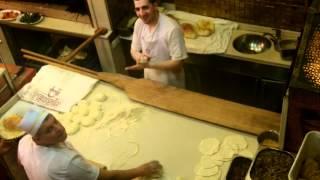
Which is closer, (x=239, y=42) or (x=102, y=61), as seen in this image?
(x=239, y=42)

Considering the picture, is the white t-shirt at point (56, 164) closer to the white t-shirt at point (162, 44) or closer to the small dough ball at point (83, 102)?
the small dough ball at point (83, 102)

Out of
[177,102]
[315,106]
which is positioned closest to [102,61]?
[177,102]

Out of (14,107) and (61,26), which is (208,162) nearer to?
(14,107)

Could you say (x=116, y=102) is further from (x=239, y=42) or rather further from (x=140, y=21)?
(x=239, y=42)

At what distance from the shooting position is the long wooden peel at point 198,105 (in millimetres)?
2930

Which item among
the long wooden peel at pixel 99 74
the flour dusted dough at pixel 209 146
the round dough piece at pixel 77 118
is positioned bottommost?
the flour dusted dough at pixel 209 146

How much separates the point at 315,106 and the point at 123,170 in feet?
4.41

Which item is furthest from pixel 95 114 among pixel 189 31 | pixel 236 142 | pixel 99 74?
pixel 189 31

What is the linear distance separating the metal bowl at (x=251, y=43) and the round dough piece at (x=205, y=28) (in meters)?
0.30

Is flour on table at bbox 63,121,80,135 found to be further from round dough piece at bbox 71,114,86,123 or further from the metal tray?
the metal tray

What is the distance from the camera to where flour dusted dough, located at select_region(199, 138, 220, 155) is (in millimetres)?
2834

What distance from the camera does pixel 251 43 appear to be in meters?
4.21

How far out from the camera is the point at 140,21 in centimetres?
339

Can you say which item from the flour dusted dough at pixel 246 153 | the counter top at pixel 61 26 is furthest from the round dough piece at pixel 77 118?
the counter top at pixel 61 26
